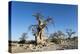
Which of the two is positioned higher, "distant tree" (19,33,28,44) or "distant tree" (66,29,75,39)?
"distant tree" (66,29,75,39)

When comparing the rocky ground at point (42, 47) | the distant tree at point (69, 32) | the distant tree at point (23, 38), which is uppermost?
the distant tree at point (69, 32)

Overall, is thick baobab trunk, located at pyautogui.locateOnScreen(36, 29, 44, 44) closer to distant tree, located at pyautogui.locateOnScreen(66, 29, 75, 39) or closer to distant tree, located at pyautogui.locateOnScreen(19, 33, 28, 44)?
distant tree, located at pyautogui.locateOnScreen(19, 33, 28, 44)

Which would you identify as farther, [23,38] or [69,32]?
[69,32]

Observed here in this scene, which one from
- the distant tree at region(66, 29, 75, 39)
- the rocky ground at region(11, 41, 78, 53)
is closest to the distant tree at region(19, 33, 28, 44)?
the rocky ground at region(11, 41, 78, 53)

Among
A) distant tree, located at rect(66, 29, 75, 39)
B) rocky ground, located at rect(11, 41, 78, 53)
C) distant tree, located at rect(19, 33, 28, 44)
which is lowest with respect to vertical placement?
rocky ground, located at rect(11, 41, 78, 53)

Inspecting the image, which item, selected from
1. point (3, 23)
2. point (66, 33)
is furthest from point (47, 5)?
point (3, 23)

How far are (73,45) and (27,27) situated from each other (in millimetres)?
548

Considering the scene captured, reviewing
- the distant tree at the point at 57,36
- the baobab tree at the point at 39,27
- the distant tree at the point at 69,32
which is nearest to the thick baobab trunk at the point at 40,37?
the baobab tree at the point at 39,27

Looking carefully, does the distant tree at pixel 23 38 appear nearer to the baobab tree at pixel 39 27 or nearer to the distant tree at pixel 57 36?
the baobab tree at pixel 39 27

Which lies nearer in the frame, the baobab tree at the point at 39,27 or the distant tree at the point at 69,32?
the baobab tree at the point at 39,27

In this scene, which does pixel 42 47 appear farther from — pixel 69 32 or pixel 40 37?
pixel 69 32

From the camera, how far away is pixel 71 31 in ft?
6.72

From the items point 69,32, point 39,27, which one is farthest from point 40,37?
point 69,32

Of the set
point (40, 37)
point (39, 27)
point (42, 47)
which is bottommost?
point (42, 47)
